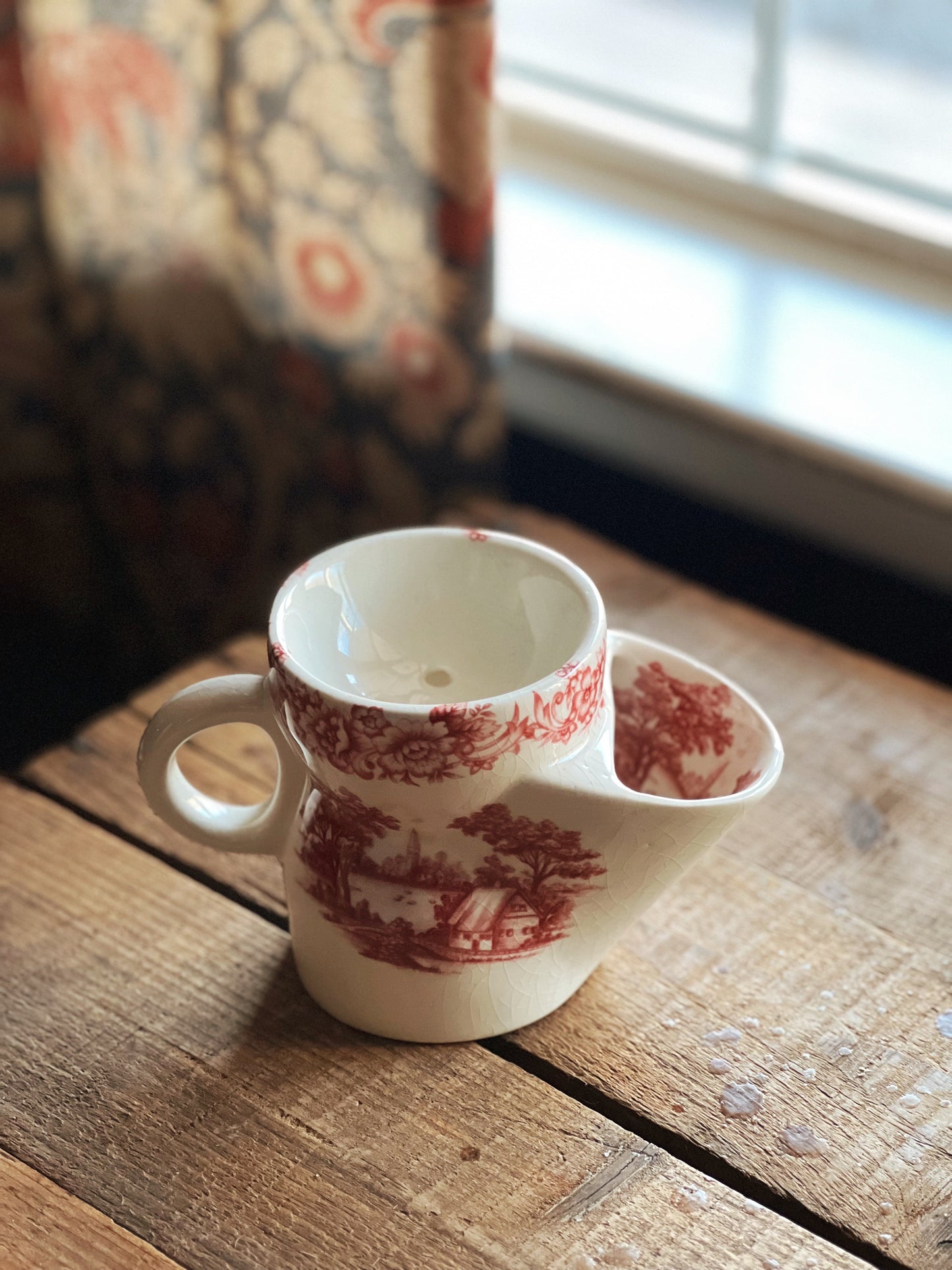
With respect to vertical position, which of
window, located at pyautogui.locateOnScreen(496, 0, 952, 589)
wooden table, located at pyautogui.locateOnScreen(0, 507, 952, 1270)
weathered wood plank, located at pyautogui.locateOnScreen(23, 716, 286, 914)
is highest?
window, located at pyautogui.locateOnScreen(496, 0, 952, 589)

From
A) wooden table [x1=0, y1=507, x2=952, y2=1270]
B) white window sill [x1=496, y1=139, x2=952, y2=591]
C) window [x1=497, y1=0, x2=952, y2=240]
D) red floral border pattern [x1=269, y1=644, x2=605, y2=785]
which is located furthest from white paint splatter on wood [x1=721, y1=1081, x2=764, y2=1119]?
window [x1=497, y1=0, x2=952, y2=240]

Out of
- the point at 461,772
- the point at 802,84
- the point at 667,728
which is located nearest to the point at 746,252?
the point at 802,84

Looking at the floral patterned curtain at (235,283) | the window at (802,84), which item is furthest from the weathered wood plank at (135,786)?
the window at (802,84)

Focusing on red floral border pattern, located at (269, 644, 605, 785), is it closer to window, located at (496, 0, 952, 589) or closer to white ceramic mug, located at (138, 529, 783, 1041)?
white ceramic mug, located at (138, 529, 783, 1041)

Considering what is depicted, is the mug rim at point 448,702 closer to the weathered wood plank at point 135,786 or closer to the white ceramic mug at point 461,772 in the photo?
the white ceramic mug at point 461,772

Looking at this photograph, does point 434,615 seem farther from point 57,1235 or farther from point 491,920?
point 57,1235

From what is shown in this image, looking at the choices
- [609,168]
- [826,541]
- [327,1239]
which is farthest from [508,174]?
[327,1239]

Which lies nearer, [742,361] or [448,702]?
[448,702]

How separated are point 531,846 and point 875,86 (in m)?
0.78

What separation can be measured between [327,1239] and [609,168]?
2.95 ft

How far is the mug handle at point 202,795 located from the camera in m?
0.47

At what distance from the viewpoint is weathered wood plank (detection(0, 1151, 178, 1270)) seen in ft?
1.40

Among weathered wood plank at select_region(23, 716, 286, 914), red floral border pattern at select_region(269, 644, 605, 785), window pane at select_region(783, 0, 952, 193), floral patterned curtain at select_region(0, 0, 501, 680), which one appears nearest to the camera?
red floral border pattern at select_region(269, 644, 605, 785)

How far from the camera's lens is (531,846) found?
0.45 metres
